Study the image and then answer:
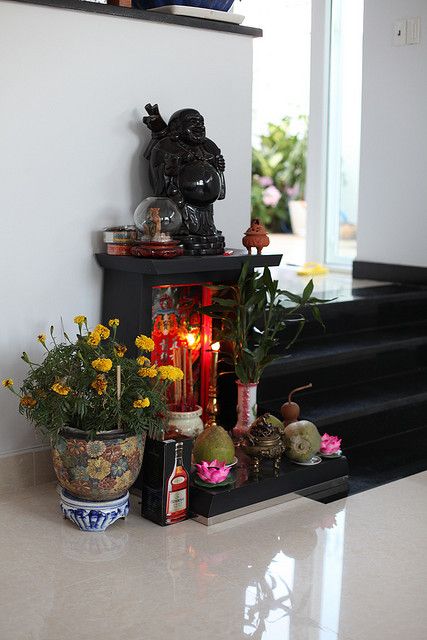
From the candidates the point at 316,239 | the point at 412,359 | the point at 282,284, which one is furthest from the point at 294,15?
the point at 412,359

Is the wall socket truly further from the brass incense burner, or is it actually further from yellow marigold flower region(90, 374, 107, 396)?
yellow marigold flower region(90, 374, 107, 396)

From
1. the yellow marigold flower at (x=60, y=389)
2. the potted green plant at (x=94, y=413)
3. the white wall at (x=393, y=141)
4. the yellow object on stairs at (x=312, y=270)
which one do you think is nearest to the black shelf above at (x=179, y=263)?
the potted green plant at (x=94, y=413)

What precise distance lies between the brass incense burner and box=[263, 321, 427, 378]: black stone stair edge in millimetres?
471

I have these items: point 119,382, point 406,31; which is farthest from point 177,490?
point 406,31

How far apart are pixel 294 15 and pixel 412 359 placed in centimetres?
444

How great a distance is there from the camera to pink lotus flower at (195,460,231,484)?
10.3ft

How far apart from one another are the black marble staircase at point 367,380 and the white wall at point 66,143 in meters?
0.93

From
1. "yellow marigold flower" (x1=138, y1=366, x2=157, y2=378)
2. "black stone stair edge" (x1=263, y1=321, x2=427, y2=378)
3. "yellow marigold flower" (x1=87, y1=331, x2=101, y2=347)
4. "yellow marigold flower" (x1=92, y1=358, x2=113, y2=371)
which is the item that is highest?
"yellow marigold flower" (x1=87, y1=331, x2=101, y2=347)

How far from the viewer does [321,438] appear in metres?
3.54

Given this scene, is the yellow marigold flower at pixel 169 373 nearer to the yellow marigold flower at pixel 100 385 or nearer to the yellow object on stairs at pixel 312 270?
the yellow marigold flower at pixel 100 385

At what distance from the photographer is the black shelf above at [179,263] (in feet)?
10.9

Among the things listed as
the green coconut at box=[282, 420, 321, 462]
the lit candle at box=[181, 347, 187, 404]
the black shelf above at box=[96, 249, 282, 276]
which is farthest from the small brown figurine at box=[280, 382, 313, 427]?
the black shelf above at box=[96, 249, 282, 276]

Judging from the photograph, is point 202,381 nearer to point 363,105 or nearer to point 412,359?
point 412,359

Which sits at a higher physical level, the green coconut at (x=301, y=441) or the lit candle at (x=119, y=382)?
the lit candle at (x=119, y=382)
